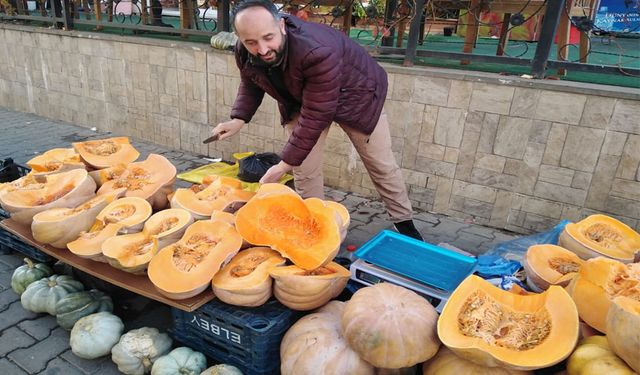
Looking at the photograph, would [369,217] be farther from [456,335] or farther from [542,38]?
[456,335]

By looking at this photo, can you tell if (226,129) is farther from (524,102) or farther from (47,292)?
(524,102)

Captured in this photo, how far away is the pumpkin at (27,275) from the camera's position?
2.61 m

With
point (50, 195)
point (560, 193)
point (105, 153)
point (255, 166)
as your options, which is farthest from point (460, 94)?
point (50, 195)

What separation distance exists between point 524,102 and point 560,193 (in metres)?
0.74

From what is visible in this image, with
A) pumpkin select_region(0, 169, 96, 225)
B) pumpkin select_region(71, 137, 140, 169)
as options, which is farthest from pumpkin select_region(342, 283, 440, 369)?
pumpkin select_region(71, 137, 140, 169)

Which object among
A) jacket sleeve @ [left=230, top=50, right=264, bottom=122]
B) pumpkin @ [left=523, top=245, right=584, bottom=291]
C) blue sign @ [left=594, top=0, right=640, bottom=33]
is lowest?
pumpkin @ [left=523, top=245, right=584, bottom=291]

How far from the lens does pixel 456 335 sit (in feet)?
5.33

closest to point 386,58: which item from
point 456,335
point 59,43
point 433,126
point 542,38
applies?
point 433,126

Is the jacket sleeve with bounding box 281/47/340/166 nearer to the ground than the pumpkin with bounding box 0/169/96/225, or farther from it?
farther from it

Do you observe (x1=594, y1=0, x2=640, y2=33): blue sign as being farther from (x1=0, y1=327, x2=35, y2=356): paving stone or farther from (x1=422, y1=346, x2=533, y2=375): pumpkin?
(x1=0, y1=327, x2=35, y2=356): paving stone

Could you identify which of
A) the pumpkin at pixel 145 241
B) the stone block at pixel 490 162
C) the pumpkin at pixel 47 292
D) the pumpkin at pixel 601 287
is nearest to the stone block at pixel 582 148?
the stone block at pixel 490 162

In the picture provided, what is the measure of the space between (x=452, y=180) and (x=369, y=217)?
0.77m

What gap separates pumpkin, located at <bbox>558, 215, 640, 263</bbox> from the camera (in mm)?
2240

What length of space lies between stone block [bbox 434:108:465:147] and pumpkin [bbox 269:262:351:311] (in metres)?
2.04
